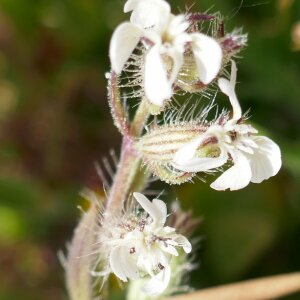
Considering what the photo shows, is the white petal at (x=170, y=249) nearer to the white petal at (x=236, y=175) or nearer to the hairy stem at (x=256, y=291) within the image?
the white petal at (x=236, y=175)

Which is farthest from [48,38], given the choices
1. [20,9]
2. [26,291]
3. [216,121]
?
[216,121]

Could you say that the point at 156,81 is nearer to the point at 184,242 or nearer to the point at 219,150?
the point at 219,150

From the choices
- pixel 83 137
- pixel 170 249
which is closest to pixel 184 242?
pixel 170 249

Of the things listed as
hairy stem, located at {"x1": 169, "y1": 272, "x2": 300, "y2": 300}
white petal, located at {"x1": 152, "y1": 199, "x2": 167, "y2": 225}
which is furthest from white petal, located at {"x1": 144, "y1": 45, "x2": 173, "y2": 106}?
hairy stem, located at {"x1": 169, "y1": 272, "x2": 300, "y2": 300}

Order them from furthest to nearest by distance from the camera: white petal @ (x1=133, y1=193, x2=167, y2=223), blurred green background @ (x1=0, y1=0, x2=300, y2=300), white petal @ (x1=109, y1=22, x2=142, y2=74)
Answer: blurred green background @ (x1=0, y1=0, x2=300, y2=300) < white petal @ (x1=133, y1=193, x2=167, y2=223) < white petal @ (x1=109, y1=22, x2=142, y2=74)

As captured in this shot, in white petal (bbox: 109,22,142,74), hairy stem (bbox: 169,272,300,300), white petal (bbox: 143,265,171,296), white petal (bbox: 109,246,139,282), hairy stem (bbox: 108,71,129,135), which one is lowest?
hairy stem (bbox: 169,272,300,300)

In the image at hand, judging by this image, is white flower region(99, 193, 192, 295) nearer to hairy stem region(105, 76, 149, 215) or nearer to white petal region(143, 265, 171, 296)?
white petal region(143, 265, 171, 296)
